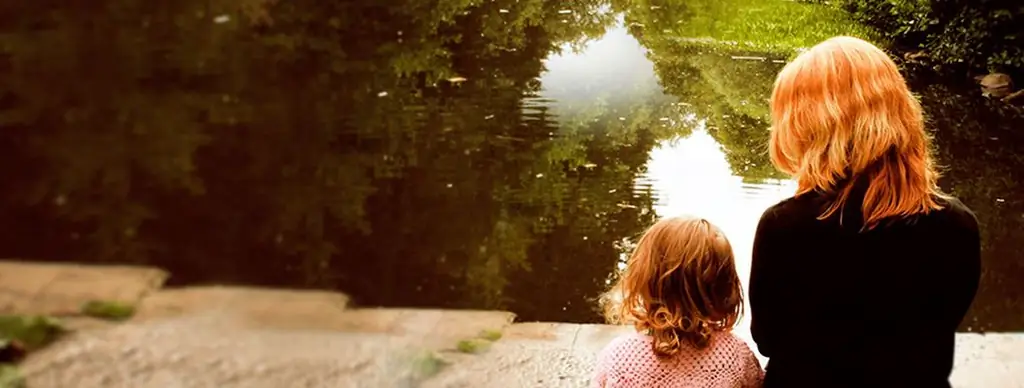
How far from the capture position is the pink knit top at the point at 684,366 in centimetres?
130

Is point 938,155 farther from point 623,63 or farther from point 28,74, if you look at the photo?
point 28,74

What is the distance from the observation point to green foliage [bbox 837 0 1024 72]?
195cm

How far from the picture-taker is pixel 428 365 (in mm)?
2018

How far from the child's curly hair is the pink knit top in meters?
0.01

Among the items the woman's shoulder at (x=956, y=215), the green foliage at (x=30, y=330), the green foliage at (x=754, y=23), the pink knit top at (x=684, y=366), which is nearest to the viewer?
the woman's shoulder at (x=956, y=215)

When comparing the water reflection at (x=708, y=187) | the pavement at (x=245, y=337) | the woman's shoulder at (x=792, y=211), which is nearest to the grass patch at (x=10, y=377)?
the pavement at (x=245, y=337)

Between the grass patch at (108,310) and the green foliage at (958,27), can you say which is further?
the grass patch at (108,310)

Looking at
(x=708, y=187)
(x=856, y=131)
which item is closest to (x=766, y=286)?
(x=856, y=131)

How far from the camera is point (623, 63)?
6.63ft

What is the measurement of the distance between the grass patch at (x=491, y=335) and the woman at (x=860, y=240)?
0.83m

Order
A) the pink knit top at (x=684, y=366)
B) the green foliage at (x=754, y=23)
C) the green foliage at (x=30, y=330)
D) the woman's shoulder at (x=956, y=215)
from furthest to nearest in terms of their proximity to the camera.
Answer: the green foliage at (x=30, y=330) → the green foliage at (x=754, y=23) → the pink knit top at (x=684, y=366) → the woman's shoulder at (x=956, y=215)

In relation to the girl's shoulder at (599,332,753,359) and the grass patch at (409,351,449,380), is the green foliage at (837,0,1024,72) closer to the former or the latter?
the girl's shoulder at (599,332,753,359)

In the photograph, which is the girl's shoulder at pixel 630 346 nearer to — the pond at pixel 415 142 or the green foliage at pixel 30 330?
the pond at pixel 415 142

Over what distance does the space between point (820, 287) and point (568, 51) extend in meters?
0.95
